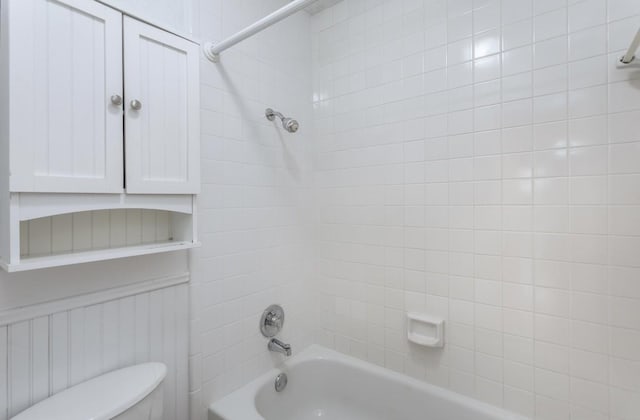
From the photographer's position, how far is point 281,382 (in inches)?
67.2

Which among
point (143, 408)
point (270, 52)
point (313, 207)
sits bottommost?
point (143, 408)

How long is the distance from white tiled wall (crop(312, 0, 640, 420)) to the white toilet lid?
110 centimetres

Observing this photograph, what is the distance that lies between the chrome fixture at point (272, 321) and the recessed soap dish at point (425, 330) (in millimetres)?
682

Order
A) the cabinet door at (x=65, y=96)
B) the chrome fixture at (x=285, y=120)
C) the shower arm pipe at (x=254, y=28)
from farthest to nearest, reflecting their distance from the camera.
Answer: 1. the chrome fixture at (x=285, y=120)
2. the shower arm pipe at (x=254, y=28)
3. the cabinet door at (x=65, y=96)

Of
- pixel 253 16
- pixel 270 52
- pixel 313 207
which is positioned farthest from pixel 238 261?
pixel 253 16

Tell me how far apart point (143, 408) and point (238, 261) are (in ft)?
2.25

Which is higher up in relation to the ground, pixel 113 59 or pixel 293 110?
pixel 293 110

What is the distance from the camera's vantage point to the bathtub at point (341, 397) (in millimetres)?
1438

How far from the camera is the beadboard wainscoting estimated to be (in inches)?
→ 37.2

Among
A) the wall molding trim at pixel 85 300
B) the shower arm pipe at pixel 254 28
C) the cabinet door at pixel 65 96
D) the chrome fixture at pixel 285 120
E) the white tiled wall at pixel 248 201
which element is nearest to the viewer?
the cabinet door at pixel 65 96

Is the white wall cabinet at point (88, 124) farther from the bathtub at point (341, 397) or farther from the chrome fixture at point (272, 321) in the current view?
the bathtub at point (341, 397)

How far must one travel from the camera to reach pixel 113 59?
988 mm

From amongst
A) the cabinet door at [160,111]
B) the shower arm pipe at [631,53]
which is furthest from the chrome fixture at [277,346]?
the shower arm pipe at [631,53]

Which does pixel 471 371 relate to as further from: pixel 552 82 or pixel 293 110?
pixel 293 110
